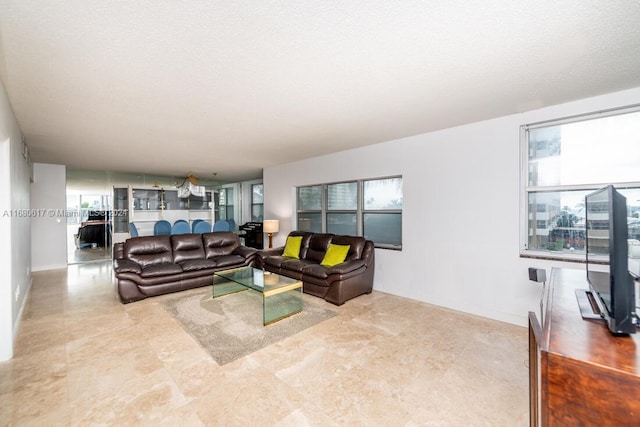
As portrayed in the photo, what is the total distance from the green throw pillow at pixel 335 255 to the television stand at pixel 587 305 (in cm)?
291

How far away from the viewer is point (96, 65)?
6.68ft

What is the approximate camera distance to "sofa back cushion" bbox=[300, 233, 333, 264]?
4758mm

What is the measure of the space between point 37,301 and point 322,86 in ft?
16.6

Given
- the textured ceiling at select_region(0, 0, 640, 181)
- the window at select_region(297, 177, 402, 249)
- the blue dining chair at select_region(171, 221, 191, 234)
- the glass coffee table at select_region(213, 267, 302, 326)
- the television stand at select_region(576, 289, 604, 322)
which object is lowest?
the glass coffee table at select_region(213, 267, 302, 326)

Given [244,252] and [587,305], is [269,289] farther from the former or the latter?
[587,305]

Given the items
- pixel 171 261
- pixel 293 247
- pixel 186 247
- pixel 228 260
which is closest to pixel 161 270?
pixel 171 261

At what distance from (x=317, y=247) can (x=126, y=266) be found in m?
3.02

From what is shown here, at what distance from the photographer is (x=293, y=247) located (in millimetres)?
5141

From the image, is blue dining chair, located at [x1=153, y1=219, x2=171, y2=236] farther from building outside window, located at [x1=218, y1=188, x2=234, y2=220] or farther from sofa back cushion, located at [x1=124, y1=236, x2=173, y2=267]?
building outside window, located at [x1=218, y1=188, x2=234, y2=220]

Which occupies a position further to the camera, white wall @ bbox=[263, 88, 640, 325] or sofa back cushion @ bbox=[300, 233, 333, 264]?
sofa back cushion @ bbox=[300, 233, 333, 264]

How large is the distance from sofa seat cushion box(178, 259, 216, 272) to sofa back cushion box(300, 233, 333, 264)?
1.64 meters

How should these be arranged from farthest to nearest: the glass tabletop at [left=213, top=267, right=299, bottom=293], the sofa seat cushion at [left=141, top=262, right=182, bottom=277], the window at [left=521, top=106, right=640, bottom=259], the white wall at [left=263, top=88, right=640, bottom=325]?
the sofa seat cushion at [left=141, top=262, right=182, bottom=277] < the glass tabletop at [left=213, top=267, right=299, bottom=293] < the white wall at [left=263, top=88, right=640, bottom=325] < the window at [left=521, top=106, right=640, bottom=259]

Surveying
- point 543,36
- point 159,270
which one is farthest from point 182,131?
→ point 543,36

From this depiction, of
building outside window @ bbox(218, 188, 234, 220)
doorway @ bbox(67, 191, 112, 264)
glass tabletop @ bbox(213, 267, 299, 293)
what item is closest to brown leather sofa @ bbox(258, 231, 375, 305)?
glass tabletop @ bbox(213, 267, 299, 293)
